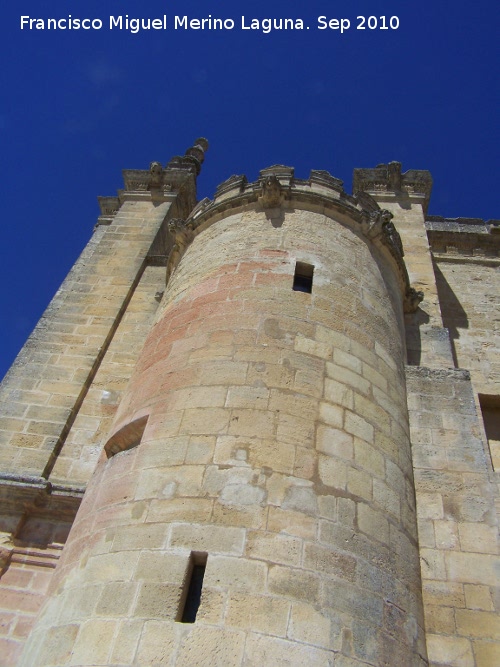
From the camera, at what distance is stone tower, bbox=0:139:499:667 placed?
3812 millimetres

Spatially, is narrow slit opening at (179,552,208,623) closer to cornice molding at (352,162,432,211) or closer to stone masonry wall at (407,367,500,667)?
stone masonry wall at (407,367,500,667)

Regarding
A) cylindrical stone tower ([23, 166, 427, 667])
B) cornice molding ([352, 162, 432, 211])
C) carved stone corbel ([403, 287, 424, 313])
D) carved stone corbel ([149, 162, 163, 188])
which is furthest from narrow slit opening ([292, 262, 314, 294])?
carved stone corbel ([149, 162, 163, 188])

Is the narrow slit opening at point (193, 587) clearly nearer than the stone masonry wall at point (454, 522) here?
Yes

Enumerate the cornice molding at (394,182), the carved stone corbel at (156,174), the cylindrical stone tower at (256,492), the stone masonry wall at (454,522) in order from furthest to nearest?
the carved stone corbel at (156,174)
the cornice molding at (394,182)
the stone masonry wall at (454,522)
the cylindrical stone tower at (256,492)

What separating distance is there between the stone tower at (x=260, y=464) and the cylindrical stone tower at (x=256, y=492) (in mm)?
17

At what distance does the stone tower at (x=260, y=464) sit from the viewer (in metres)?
3.81

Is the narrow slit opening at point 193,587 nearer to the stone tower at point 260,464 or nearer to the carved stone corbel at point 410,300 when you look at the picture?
the stone tower at point 260,464

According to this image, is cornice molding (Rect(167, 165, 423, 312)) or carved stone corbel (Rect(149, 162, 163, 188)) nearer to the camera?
cornice molding (Rect(167, 165, 423, 312))

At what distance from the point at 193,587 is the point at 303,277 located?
3.85 m

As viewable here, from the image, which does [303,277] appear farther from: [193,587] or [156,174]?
[156,174]

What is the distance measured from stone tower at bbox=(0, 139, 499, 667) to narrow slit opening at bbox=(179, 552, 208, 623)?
14 millimetres

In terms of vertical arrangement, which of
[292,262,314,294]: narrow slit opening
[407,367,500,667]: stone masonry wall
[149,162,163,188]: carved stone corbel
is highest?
[149,162,163,188]: carved stone corbel

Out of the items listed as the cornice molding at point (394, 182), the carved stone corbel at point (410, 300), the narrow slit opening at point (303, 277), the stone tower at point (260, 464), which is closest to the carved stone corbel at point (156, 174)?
the cornice molding at point (394, 182)

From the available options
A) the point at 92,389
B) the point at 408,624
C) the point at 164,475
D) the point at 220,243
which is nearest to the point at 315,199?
the point at 220,243
